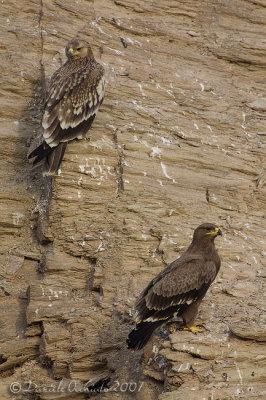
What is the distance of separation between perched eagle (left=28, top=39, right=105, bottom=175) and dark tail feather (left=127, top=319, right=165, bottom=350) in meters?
3.64

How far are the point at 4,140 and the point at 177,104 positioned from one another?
11.9ft

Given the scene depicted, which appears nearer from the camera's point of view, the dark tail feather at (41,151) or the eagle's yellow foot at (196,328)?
the eagle's yellow foot at (196,328)

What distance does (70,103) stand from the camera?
13.3m

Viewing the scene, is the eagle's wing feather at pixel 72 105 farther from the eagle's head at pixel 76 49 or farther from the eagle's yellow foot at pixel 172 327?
the eagle's yellow foot at pixel 172 327

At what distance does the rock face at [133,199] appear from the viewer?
411 inches

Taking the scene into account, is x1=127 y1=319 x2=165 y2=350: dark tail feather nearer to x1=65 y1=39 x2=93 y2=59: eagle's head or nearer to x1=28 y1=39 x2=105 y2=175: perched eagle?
x1=28 y1=39 x2=105 y2=175: perched eagle

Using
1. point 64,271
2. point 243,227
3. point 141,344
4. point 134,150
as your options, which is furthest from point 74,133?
point 141,344

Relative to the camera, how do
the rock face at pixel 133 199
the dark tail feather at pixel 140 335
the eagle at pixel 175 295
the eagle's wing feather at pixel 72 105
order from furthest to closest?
the eagle's wing feather at pixel 72 105, the rock face at pixel 133 199, the eagle at pixel 175 295, the dark tail feather at pixel 140 335

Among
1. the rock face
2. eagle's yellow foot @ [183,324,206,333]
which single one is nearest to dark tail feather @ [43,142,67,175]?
the rock face

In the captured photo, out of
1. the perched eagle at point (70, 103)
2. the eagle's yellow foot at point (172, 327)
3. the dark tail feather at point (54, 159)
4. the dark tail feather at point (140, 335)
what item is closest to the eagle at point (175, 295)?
the dark tail feather at point (140, 335)

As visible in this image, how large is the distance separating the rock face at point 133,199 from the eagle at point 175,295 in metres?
0.33

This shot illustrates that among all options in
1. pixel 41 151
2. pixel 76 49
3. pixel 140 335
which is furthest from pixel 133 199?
pixel 140 335

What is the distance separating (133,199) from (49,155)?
161cm

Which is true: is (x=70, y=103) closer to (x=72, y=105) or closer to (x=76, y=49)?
(x=72, y=105)
